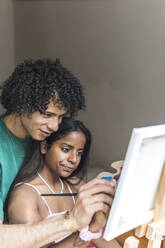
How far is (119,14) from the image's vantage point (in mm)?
3812

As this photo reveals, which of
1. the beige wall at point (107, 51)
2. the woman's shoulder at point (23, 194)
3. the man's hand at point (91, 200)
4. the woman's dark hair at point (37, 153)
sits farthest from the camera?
the beige wall at point (107, 51)

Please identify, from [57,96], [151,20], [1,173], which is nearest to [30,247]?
[1,173]

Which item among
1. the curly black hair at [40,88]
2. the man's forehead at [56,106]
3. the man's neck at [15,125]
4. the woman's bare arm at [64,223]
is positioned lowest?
the woman's bare arm at [64,223]

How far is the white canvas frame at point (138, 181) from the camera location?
85 centimetres

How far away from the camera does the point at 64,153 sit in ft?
4.99

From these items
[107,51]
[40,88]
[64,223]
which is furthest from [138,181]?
[107,51]

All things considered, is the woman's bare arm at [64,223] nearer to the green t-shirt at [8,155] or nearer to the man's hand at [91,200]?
the man's hand at [91,200]

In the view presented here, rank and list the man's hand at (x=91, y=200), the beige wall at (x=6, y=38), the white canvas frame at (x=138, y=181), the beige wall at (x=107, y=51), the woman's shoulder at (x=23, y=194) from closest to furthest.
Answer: the white canvas frame at (x=138, y=181), the man's hand at (x=91, y=200), the woman's shoulder at (x=23, y=194), the beige wall at (x=107, y=51), the beige wall at (x=6, y=38)

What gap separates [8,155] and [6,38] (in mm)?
3208

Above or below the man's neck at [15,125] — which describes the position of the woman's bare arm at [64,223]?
below

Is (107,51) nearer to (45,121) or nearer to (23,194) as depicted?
(45,121)

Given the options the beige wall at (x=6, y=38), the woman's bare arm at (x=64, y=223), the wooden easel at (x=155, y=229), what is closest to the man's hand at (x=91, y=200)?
the woman's bare arm at (x=64, y=223)

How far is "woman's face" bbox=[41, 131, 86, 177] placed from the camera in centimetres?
152

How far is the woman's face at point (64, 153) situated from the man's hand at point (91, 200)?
51cm
